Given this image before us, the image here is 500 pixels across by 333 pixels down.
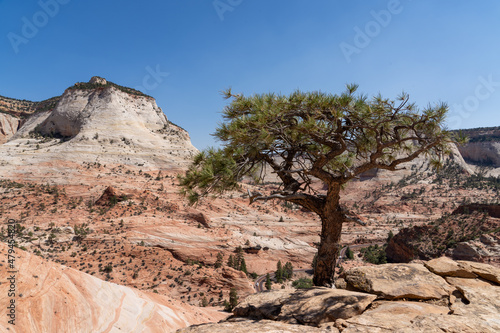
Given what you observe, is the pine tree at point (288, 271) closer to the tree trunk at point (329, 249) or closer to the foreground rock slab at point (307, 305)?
the tree trunk at point (329, 249)

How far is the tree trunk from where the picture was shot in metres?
6.37

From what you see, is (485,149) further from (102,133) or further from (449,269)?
(449,269)

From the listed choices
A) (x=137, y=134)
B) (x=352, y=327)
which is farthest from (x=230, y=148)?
(x=137, y=134)

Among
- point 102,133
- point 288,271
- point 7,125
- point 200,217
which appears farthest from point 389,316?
point 7,125

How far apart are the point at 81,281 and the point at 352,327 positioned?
9.58 meters

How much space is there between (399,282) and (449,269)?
145 cm

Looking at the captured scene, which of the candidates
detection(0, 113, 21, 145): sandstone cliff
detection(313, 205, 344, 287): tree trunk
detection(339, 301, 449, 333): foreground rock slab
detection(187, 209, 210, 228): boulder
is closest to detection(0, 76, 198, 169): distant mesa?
detection(187, 209, 210, 228): boulder

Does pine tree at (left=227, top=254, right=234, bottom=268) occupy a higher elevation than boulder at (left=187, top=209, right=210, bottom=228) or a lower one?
lower

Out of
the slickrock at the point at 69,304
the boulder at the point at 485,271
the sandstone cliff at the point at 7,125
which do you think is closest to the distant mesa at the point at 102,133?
the sandstone cliff at the point at 7,125

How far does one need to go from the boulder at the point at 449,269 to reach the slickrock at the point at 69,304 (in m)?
9.41

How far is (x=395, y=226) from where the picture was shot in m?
59.8

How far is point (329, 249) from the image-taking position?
21.0 ft

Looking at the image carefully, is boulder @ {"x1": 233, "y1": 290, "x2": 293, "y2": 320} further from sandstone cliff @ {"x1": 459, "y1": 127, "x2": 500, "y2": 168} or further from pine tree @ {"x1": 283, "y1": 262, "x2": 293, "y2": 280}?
sandstone cliff @ {"x1": 459, "y1": 127, "x2": 500, "y2": 168}

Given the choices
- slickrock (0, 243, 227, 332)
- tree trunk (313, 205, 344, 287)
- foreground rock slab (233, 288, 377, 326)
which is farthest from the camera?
slickrock (0, 243, 227, 332)
